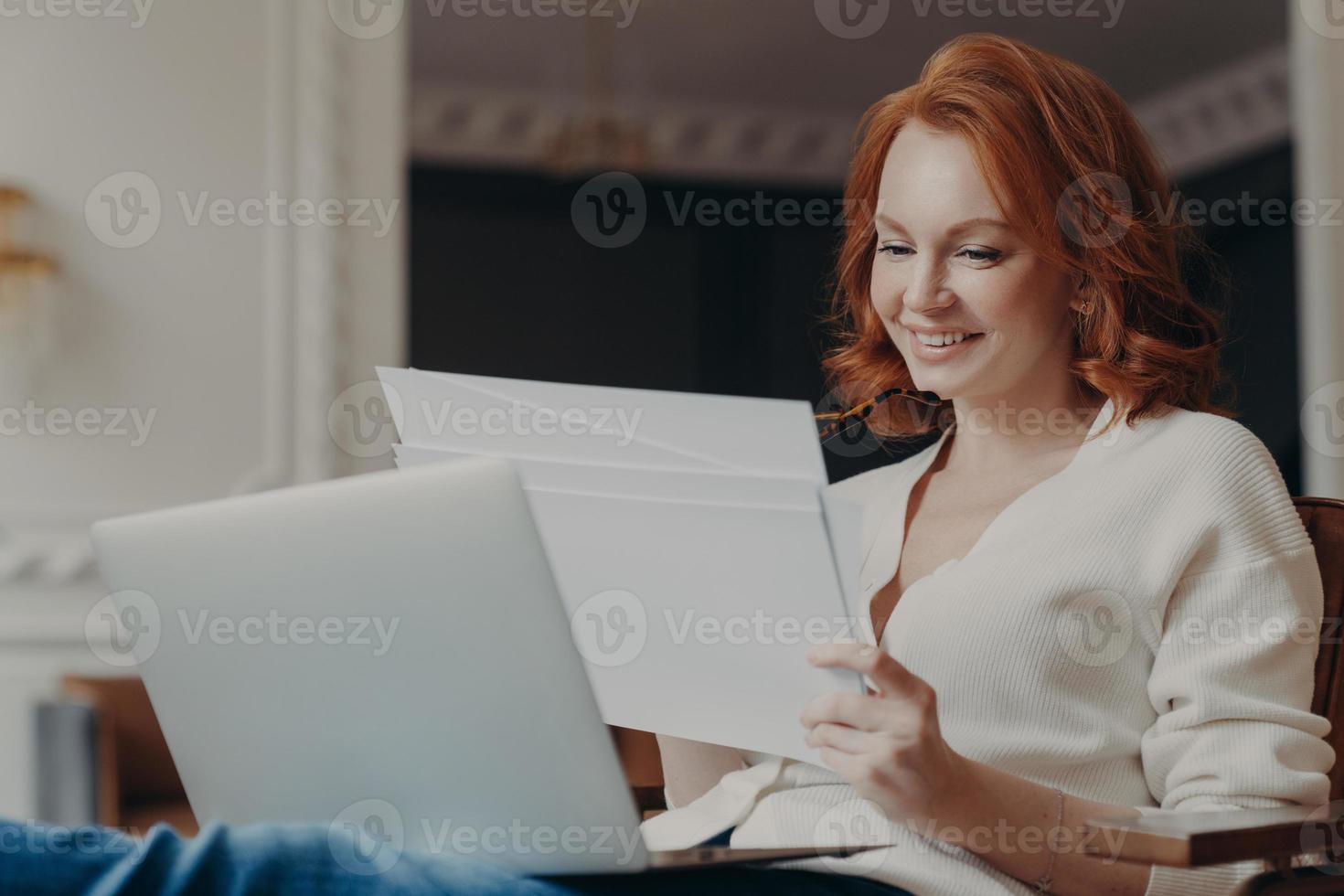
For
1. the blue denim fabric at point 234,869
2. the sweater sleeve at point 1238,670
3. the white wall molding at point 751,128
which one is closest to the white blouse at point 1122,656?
the sweater sleeve at point 1238,670

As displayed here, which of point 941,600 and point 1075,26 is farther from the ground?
point 1075,26

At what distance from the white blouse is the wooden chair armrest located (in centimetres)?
11

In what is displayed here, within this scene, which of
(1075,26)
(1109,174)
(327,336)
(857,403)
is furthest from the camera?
(1075,26)

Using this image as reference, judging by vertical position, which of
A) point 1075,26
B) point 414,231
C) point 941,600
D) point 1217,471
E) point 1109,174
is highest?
point 1075,26

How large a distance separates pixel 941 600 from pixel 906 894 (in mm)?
282

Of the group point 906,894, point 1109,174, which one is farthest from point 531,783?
point 1109,174

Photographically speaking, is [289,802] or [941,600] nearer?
[289,802]

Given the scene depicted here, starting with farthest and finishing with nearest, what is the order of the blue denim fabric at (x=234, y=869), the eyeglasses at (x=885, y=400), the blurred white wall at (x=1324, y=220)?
1. the blurred white wall at (x=1324, y=220)
2. the eyeglasses at (x=885, y=400)
3. the blue denim fabric at (x=234, y=869)

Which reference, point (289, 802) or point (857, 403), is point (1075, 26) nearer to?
point (857, 403)

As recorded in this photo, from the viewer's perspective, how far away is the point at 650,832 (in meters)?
1.37

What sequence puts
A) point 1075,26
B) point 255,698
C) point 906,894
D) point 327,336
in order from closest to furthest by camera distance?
point 255,698
point 906,894
point 327,336
point 1075,26

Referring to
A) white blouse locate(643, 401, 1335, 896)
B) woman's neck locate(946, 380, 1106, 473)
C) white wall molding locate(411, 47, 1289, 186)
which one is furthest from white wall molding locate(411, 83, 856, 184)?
white blouse locate(643, 401, 1335, 896)

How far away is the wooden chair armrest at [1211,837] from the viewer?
35.6 inches

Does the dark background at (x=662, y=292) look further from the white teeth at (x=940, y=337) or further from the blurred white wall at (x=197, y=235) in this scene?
the white teeth at (x=940, y=337)
